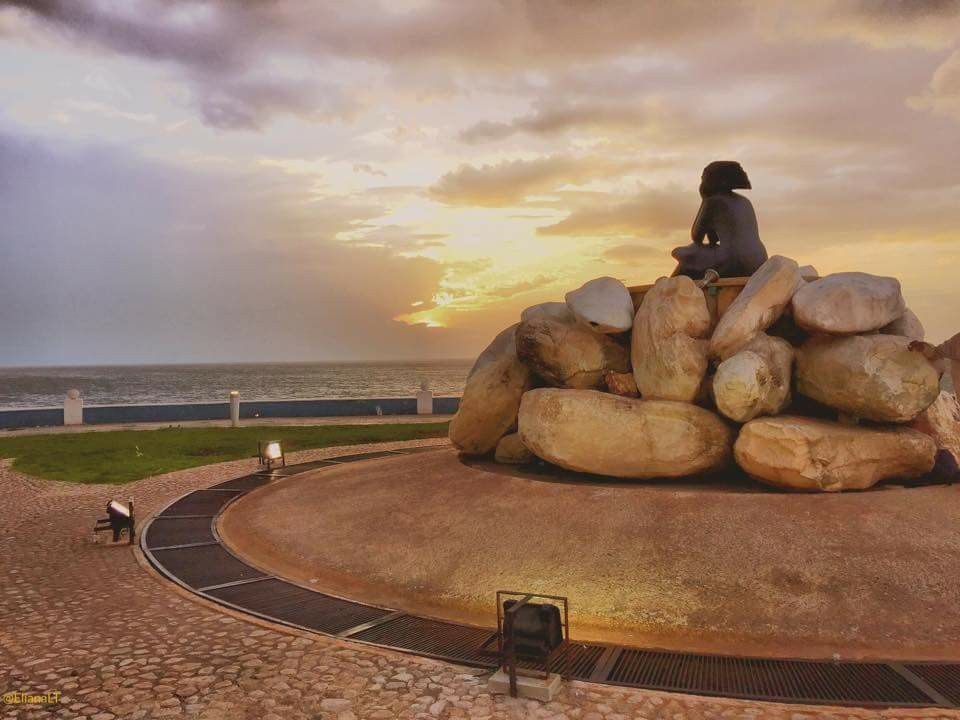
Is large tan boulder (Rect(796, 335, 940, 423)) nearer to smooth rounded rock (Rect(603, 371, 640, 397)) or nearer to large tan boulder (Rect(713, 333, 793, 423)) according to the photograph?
large tan boulder (Rect(713, 333, 793, 423))

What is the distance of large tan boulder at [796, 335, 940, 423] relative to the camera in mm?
7566

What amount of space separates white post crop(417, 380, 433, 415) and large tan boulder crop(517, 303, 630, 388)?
19.2m

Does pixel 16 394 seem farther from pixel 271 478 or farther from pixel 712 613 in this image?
pixel 712 613

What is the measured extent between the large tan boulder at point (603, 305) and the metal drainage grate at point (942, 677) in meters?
4.88

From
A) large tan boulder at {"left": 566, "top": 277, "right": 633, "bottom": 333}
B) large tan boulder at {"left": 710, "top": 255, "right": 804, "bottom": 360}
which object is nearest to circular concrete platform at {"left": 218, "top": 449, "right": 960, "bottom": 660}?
large tan boulder at {"left": 710, "top": 255, "right": 804, "bottom": 360}

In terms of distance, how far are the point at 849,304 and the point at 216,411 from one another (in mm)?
24241

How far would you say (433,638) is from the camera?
6328mm

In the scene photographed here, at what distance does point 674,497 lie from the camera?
764 centimetres

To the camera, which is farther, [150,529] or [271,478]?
[271,478]

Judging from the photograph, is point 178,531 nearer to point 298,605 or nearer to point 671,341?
point 298,605

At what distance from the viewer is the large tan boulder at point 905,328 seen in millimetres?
8273

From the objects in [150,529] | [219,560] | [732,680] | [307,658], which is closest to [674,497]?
[732,680]

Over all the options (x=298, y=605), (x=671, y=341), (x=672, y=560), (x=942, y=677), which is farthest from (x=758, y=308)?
(x=298, y=605)

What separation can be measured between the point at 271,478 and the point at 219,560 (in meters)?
5.32
